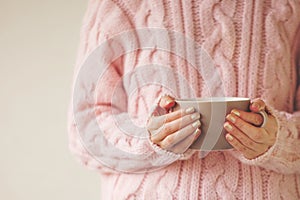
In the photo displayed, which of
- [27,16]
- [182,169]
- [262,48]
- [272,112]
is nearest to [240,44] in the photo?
[262,48]

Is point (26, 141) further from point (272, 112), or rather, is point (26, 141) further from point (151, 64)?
point (272, 112)

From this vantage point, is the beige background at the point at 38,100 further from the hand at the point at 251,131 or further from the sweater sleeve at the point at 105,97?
the hand at the point at 251,131

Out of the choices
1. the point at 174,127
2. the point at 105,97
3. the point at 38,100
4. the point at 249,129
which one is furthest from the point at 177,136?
the point at 38,100

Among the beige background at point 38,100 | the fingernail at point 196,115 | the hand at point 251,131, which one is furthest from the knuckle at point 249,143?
the beige background at point 38,100

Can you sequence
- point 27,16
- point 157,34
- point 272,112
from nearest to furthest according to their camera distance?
point 272,112, point 157,34, point 27,16

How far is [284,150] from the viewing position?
838 millimetres

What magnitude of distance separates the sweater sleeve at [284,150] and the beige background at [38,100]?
581 millimetres

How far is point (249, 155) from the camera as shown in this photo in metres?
0.81

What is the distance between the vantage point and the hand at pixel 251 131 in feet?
2.47

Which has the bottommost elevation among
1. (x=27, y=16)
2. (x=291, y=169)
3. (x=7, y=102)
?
(x=291, y=169)

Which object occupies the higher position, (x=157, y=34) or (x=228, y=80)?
(x=157, y=34)

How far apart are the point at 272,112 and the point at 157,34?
0.88 ft

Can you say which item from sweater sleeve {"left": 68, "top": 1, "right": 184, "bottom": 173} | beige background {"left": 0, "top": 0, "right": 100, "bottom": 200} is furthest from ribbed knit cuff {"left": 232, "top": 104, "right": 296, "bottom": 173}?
beige background {"left": 0, "top": 0, "right": 100, "bottom": 200}

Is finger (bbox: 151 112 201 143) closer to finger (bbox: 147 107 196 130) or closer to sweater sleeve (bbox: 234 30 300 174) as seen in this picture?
finger (bbox: 147 107 196 130)
